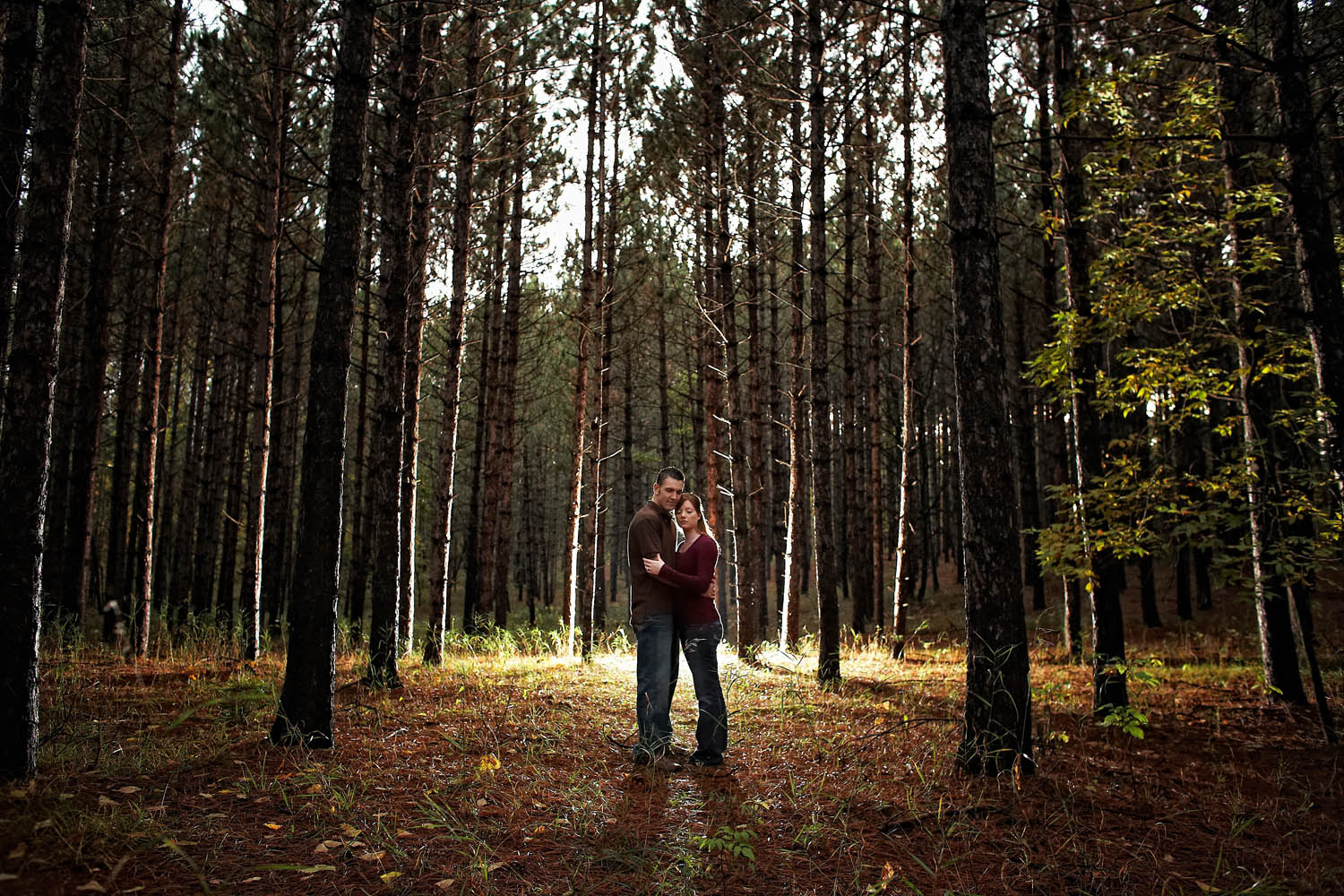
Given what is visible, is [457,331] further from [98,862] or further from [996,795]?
[996,795]

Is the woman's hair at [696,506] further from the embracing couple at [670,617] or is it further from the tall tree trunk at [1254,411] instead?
the tall tree trunk at [1254,411]

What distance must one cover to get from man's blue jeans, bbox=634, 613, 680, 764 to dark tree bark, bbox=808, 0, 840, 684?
338 centimetres

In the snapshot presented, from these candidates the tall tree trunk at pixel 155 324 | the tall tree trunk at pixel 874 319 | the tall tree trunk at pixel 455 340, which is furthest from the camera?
the tall tree trunk at pixel 874 319

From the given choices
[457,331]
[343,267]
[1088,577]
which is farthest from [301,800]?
[457,331]

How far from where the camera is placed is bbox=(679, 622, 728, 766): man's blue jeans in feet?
16.6

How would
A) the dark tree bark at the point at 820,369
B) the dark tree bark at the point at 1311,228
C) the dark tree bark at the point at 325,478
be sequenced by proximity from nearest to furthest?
1. the dark tree bark at the point at 325,478
2. the dark tree bark at the point at 1311,228
3. the dark tree bark at the point at 820,369

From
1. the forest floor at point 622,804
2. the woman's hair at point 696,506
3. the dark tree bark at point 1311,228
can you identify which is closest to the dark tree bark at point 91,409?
the forest floor at point 622,804

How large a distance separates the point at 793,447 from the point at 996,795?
695 centimetres

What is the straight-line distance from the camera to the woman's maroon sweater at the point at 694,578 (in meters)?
5.08

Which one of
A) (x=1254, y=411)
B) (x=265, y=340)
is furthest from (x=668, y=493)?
(x=265, y=340)

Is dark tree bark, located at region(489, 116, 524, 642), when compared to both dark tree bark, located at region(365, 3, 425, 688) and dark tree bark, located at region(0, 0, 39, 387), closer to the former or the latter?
dark tree bark, located at region(365, 3, 425, 688)

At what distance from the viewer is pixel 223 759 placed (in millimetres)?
4539

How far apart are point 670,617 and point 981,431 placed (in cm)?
253

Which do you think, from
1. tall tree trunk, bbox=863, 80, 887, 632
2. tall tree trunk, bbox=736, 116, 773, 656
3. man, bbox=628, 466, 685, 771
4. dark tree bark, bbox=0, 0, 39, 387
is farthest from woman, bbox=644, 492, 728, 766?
tall tree trunk, bbox=863, 80, 887, 632
